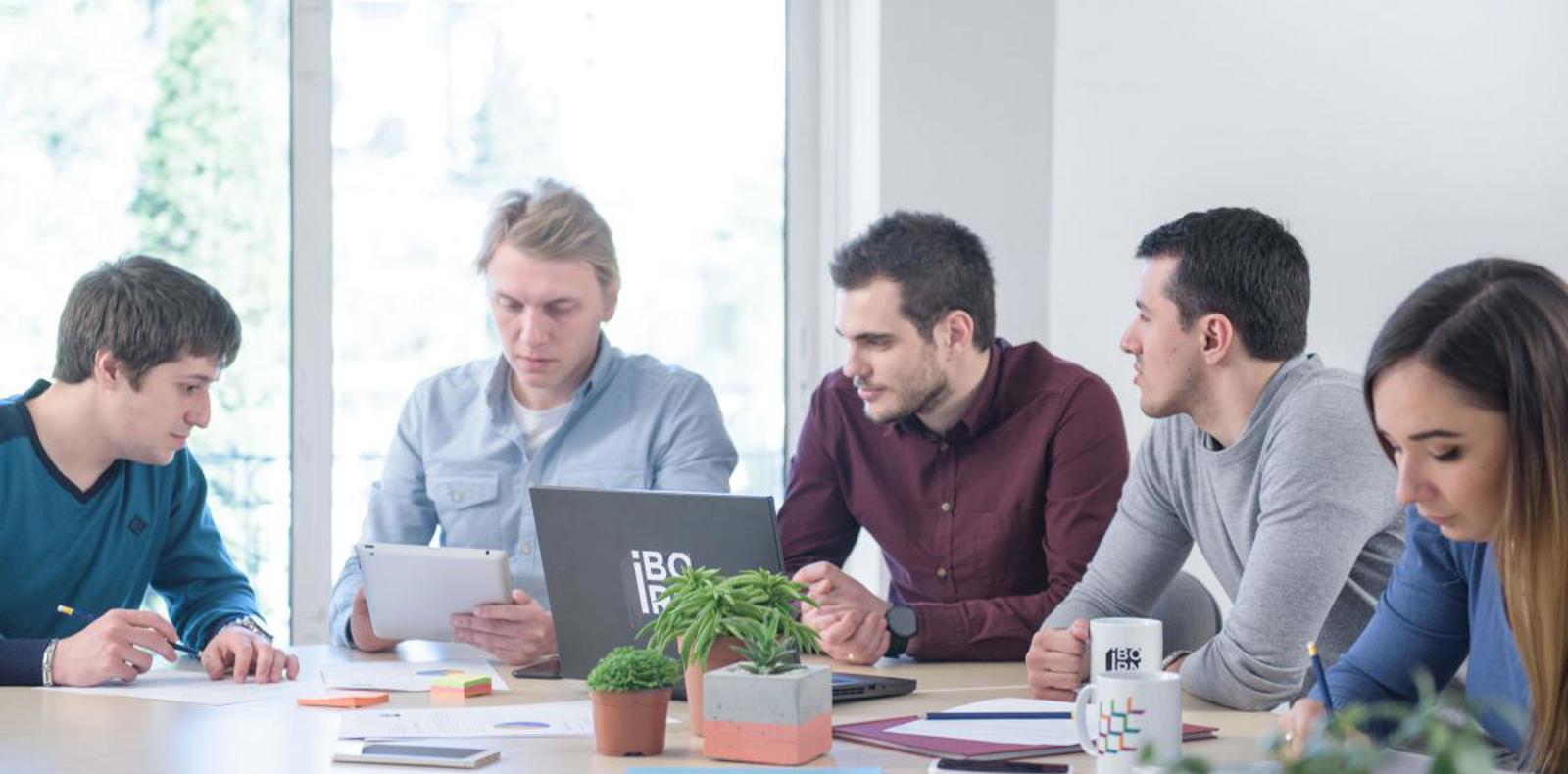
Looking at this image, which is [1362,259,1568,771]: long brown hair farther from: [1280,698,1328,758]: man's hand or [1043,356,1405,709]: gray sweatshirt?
[1043,356,1405,709]: gray sweatshirt

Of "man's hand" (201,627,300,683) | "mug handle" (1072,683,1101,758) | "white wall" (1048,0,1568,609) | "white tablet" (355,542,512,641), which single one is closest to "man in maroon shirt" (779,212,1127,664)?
"white wall" (1048,0,1568,609)

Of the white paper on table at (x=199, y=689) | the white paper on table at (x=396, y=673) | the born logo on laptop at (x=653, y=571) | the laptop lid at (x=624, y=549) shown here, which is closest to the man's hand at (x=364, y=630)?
the white paper on table at (x=396, y=673)

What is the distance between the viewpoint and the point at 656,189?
3.99 metres

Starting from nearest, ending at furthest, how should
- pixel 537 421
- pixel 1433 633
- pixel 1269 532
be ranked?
pixel 1433 633, pixel 1269 532, pixel 537 421

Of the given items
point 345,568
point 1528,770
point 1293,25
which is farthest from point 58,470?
point 1293,25

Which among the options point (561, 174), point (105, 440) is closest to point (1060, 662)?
point (105, 440)

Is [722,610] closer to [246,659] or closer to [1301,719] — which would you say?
[1301,719]

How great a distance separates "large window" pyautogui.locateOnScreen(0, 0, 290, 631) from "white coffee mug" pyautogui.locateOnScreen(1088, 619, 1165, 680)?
260 centimetres

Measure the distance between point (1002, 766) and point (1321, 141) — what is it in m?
1.68

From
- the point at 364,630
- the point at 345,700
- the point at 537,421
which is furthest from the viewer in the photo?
the point at 537,421

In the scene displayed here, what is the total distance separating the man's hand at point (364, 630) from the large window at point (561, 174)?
158cm

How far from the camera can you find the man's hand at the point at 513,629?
2.12 m

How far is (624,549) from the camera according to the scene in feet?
6.27

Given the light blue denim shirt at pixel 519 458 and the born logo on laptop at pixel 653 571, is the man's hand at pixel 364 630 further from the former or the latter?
the born logo on laptop at pixel 653 571
